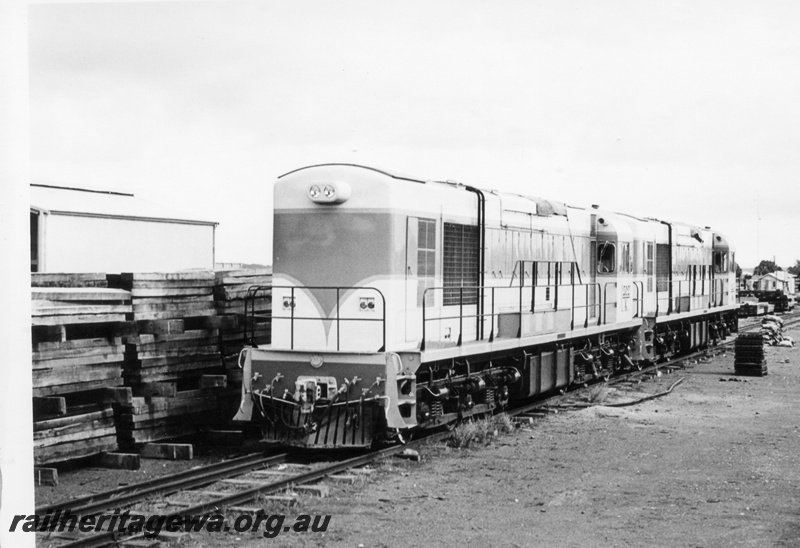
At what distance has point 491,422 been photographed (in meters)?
12.9

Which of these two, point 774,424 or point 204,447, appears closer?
point 204,447

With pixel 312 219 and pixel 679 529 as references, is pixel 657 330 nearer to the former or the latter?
pixel 312 219

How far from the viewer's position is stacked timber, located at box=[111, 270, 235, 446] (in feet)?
38.0

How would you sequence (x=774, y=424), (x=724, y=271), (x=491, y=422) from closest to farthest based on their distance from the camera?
(x=491, y=422)
(x=774, y=424)
(x=724, y=271)

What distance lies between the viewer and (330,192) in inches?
444

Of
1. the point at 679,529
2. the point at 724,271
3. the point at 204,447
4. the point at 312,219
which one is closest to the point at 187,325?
the point at 204,447

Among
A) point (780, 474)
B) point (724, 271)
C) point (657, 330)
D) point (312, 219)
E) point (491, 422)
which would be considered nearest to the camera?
point (780, 474)

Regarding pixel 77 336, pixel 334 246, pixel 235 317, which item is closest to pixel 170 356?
pixel 77 336

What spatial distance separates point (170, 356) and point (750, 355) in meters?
13.5

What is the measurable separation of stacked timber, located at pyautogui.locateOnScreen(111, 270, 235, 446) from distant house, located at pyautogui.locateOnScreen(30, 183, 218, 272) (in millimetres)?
7222

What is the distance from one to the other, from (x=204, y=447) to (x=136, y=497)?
3.49 meters

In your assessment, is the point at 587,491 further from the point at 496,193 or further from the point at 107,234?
the point at 107,234

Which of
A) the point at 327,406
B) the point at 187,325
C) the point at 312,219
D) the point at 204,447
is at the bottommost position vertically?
Answer: the point at 204,447

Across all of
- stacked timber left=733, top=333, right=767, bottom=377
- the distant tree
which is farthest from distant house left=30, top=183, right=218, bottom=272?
the distant tree
